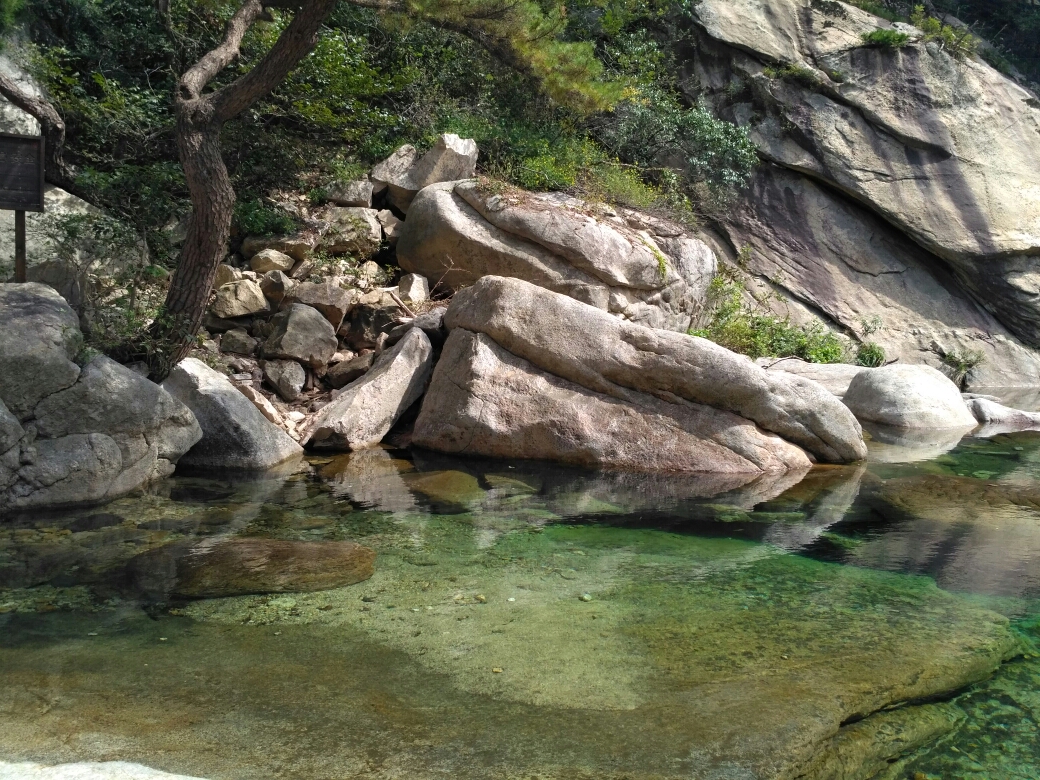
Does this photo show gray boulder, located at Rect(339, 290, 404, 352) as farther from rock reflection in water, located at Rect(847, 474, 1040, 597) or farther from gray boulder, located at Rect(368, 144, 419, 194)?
rock reflection in water, located at Rect(847, 474, 1040, 597)

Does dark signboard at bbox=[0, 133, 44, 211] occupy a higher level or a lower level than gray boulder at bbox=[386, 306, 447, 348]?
higher

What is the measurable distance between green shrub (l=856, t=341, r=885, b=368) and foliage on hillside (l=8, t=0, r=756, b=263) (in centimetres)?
415

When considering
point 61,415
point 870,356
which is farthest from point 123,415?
point 870,356

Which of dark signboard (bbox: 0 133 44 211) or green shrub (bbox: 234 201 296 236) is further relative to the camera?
green shrub (bbox: 234 201 296 236)

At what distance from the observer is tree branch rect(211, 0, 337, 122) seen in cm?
742

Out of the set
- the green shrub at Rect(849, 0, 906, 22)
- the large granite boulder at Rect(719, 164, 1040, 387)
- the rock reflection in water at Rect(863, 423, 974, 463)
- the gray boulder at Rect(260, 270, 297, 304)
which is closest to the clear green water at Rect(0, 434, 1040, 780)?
the rock reflection in water at Rect(863, 423, 974, 463)

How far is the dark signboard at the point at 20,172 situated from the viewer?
6.79 metres

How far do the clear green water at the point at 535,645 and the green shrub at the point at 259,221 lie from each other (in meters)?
5.01

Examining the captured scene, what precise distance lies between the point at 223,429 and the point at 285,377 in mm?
1845

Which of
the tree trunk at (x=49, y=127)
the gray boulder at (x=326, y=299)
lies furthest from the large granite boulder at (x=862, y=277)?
the tree trunk at (x=49, y=127)

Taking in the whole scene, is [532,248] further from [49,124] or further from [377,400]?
[49,124]

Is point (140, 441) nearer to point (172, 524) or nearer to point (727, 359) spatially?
point (172, 524)

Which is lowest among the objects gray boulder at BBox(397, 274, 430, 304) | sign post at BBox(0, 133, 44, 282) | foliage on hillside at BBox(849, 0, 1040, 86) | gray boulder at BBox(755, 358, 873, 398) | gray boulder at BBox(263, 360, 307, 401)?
gray boulder at BBox(263, 360, 307, 401)

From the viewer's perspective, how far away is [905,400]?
458 inches
